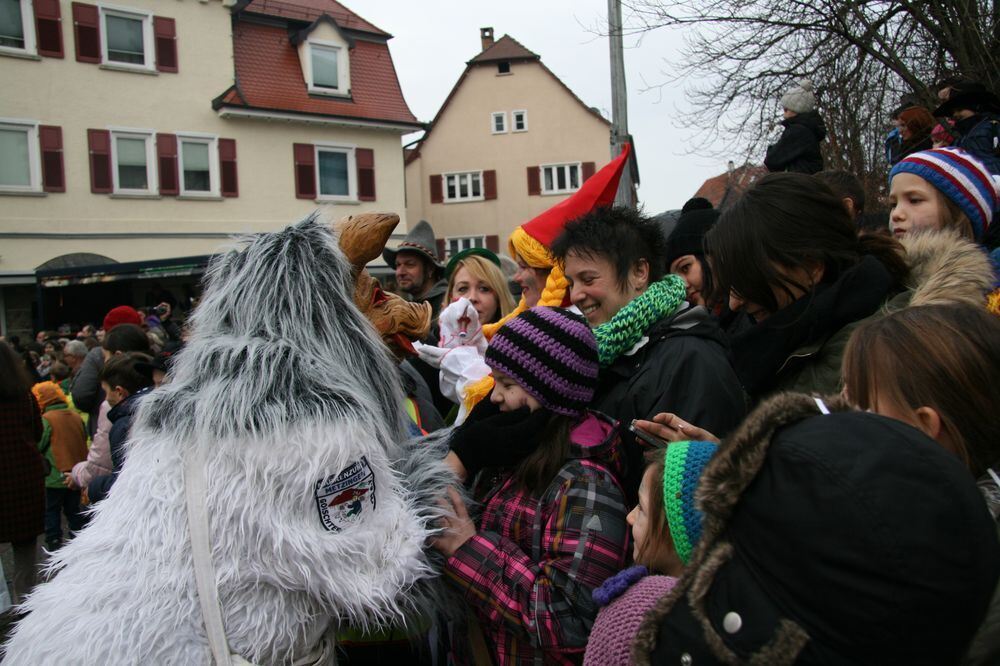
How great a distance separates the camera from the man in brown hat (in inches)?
194

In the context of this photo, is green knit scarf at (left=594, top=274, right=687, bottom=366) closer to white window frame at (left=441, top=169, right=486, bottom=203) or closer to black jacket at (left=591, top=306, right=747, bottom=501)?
black jacket at (left=591, top=306, right=747, bottom=501)

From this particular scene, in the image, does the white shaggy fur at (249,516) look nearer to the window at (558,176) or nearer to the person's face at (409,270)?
the person's face at (409,270)

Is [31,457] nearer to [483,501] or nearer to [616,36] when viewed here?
[483,501]

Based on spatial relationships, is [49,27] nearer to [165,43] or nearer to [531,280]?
[165,43]

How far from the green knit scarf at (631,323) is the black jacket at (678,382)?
1.4 inches

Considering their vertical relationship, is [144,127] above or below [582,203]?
above

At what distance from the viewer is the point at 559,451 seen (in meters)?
1.95

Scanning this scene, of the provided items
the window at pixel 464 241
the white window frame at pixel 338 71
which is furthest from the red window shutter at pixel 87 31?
the window at pixel 464 241

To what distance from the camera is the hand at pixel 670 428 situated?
6.19ft

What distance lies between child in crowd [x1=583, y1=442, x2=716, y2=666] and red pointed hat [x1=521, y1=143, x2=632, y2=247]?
188 cm

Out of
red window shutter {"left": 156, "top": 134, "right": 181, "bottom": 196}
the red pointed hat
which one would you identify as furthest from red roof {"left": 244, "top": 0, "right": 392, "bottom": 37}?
the red pointed hat

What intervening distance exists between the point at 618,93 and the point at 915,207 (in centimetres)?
477

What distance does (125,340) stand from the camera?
522cm

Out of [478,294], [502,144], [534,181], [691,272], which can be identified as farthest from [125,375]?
[502,144]
